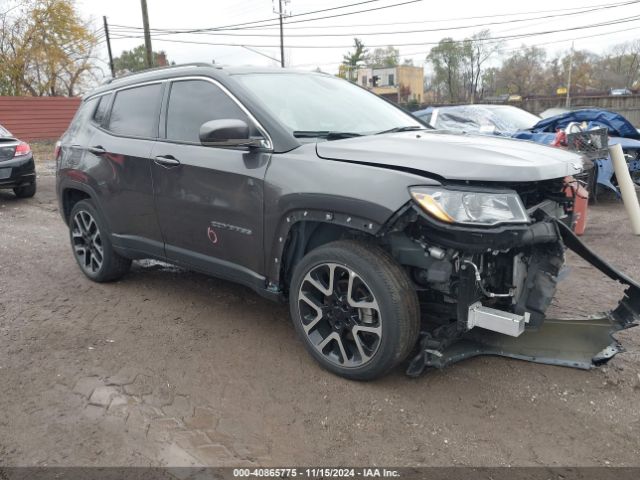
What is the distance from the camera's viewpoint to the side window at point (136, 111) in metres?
4.11

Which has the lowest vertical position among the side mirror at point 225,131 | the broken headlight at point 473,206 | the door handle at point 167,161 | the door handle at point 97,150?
the broken headlight at point 473,206

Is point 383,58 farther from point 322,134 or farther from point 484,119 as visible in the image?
point 322,134

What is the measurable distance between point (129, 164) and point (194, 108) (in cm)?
79

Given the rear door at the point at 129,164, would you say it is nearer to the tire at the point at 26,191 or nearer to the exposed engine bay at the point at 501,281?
the exposed engine bay at the point at 501,281

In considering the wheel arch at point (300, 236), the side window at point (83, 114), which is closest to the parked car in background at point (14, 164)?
the side window at point (83, 114)

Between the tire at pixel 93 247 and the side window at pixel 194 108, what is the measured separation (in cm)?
133

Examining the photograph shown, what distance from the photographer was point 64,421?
2832 mm

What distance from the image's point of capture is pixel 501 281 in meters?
2.92

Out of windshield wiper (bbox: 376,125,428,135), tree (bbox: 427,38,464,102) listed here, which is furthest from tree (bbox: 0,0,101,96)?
tree (bbox: 427,38,464,102)

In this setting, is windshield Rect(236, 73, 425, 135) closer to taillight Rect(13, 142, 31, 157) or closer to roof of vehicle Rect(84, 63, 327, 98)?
roof of vehicle Rect(84, 63, 327, 98)

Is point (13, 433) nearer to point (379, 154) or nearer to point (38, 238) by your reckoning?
point (379, 154)

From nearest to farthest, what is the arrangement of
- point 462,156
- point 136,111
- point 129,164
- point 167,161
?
point 462,156
point 167,161
point 129,164
point 136,111

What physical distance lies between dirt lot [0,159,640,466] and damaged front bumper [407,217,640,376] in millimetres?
101

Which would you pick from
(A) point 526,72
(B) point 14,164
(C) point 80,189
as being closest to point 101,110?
(C) point 80,189
